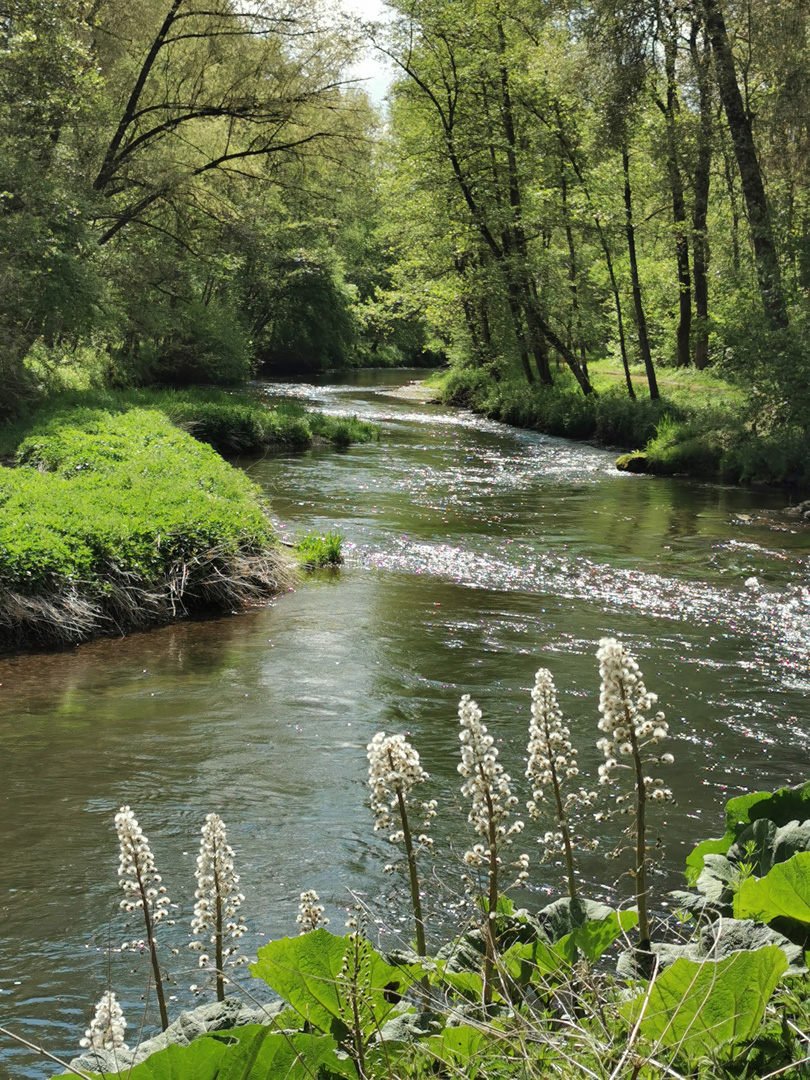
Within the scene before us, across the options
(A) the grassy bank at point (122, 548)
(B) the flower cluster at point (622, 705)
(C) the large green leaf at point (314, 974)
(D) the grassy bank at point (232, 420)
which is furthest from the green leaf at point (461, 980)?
(D) the grassy bank at point (232, 420)

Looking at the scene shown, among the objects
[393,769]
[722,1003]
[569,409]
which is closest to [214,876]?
[393,769]

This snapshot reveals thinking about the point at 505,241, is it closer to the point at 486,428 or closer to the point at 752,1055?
the point at 486,428

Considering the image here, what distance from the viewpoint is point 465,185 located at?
30203 millimetres

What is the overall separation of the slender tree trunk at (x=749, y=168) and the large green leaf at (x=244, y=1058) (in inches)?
754

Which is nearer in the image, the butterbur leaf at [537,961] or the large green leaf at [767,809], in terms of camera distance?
the butterbur leaf at [537,961]

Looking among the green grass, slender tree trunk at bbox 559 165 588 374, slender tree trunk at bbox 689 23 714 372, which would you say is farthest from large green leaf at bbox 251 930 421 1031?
slender tree trunk at bbox 559 165 588 374

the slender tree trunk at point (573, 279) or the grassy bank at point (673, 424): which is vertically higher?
the slender tree trunk at point (573, 279)

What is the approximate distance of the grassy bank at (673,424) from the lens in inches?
755

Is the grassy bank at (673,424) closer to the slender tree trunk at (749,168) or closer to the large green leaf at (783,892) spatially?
the slender tree trunk at (749,168)

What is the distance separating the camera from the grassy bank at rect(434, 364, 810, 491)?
1917cm

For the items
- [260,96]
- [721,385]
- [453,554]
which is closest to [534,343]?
[721,385]

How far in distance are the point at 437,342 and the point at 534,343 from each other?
13405mm

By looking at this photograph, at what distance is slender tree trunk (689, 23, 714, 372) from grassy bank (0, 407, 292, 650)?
1439cm

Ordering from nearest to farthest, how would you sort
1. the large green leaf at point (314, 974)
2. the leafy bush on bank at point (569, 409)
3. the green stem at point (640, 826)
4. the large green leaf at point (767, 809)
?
1. the large green leaf at point (314, 974)
2. the green stem at point (640, 826)
3. the large green leaf at point (767, 809)
4. the leafy bush on bank at point (569, 409)
